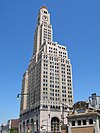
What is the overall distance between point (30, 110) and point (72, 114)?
7919 cm

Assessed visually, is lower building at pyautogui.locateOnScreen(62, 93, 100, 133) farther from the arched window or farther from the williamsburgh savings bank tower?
the arched window

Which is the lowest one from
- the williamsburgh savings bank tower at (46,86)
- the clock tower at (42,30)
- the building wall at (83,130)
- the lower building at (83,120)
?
the building wall at (83,130)

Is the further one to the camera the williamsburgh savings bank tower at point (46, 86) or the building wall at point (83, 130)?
the williamsburgh savings bank tower at point (46, 86)

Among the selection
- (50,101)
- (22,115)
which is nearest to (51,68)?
(50,101)

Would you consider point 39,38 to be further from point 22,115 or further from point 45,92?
point 22,115

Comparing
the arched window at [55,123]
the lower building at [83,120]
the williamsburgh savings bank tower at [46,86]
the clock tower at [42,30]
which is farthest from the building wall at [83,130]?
the clock tower at [42,30]

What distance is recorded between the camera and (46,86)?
481 ft

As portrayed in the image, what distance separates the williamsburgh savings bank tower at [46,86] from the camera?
5502 inches

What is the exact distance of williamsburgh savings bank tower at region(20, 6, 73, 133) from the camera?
140 meters

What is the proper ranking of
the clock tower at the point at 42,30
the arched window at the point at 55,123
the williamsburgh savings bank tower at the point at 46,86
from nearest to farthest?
1. the arched window at the point at 55,123
2. the williamsburgh savings bank tower at the point at 46,86
3. the clock tower at the point at 42,30

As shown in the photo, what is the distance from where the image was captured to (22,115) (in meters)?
168

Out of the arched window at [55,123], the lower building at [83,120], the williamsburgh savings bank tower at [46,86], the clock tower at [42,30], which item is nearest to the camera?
the lower building at [83,120]

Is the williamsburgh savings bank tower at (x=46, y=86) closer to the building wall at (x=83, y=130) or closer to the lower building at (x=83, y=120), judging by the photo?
the lower building at (x=83, y=120)

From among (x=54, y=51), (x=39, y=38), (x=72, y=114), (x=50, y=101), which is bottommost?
(x=72, y=114)
